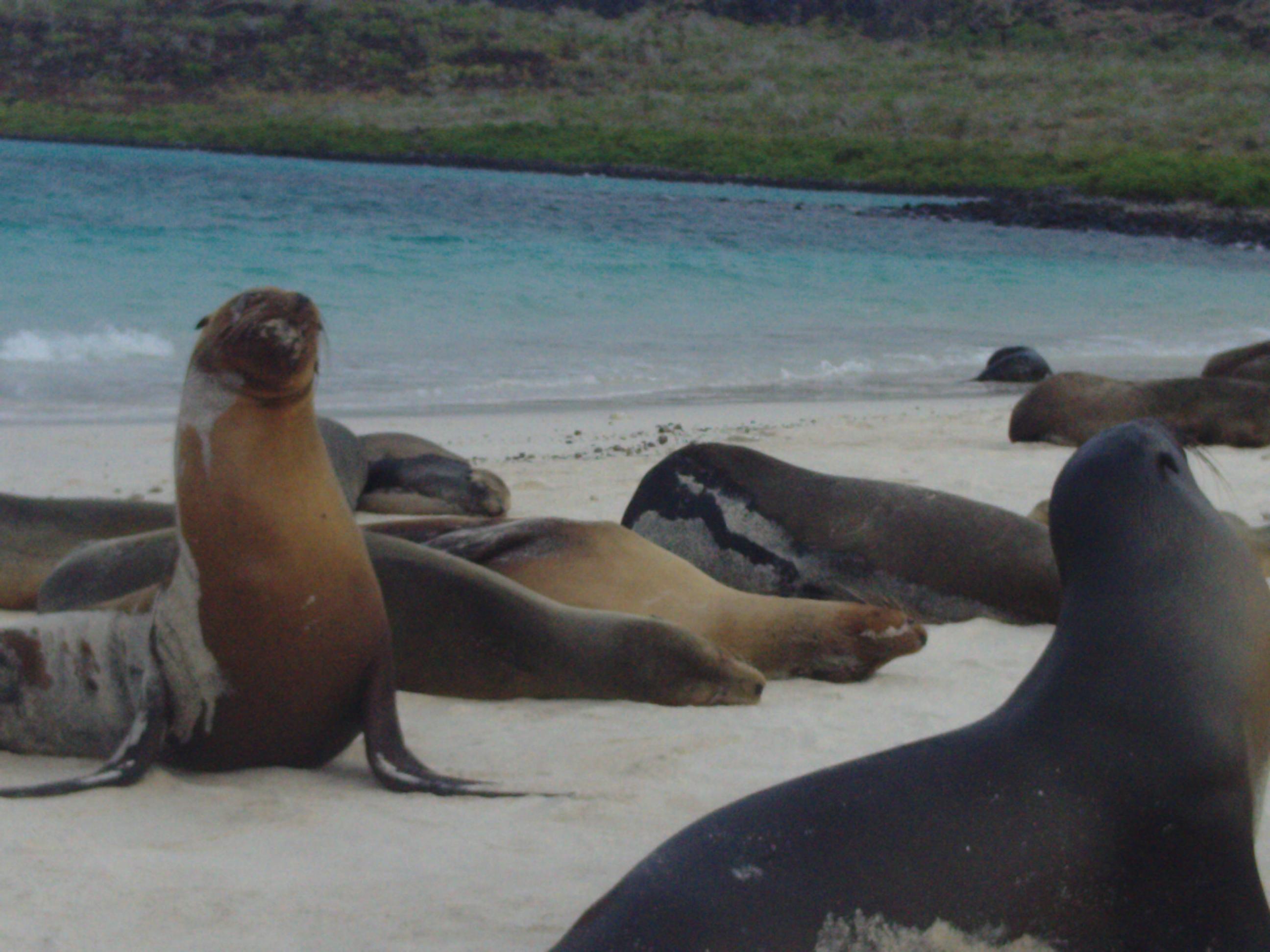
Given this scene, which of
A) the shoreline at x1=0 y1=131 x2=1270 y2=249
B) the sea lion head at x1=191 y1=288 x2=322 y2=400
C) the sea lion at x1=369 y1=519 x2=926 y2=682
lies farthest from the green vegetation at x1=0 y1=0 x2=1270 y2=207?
the sea lion head at x1=191 y1=288 x2=322 y2=400

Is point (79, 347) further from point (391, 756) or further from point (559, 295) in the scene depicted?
point (391, 756)

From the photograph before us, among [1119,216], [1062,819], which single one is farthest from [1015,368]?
[1119,216]

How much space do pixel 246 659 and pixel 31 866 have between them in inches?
26.6

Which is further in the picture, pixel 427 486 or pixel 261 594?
pixel 427 486

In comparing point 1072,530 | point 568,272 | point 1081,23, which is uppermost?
point 1081,23

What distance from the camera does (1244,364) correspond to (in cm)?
1077

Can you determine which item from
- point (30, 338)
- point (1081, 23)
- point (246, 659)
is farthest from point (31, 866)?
point (1081, 23)

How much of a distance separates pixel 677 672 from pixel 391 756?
1.00m

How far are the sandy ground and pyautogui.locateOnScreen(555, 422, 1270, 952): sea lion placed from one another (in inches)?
18.5

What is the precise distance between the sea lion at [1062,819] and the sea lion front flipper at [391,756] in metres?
1.09

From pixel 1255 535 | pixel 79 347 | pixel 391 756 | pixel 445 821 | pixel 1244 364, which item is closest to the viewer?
pixel 445 821

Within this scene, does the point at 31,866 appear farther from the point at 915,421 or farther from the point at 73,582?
the point at 915,421

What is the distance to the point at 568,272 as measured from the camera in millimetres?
20906

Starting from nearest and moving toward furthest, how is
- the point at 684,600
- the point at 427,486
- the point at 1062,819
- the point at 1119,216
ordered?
the point at 1062,819
the point at 684,600
the point at 427,486
the point at 1119,216
